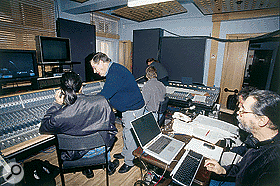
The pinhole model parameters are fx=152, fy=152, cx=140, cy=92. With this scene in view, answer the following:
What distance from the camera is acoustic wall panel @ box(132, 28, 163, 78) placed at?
17.4 ft

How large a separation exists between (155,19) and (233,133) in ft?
17.5

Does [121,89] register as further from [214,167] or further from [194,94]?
[194,94]

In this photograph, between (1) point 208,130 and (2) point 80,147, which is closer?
(2) point 80,147

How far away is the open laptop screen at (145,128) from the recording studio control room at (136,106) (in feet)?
0.03

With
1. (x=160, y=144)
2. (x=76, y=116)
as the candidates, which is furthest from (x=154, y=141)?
(x=76, y=116)

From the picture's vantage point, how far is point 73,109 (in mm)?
1386

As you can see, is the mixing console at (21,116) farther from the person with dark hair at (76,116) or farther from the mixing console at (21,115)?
the person with dark hair at (76,116)

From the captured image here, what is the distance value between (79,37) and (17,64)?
216 centimetres

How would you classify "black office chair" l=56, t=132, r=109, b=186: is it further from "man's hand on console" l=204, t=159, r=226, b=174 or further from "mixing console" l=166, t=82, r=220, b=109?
"mixing console" l=166, t=82, r=220, b=109

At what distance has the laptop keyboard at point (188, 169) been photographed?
1.09 meters

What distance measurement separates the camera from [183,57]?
510cm

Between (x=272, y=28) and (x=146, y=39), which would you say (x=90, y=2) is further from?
(x=272, y=28)

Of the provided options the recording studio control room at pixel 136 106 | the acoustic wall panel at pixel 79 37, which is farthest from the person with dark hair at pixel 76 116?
the acoustic wall panel at pixel 79 37

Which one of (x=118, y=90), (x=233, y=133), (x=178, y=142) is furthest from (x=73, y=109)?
(x=233, y=133)
